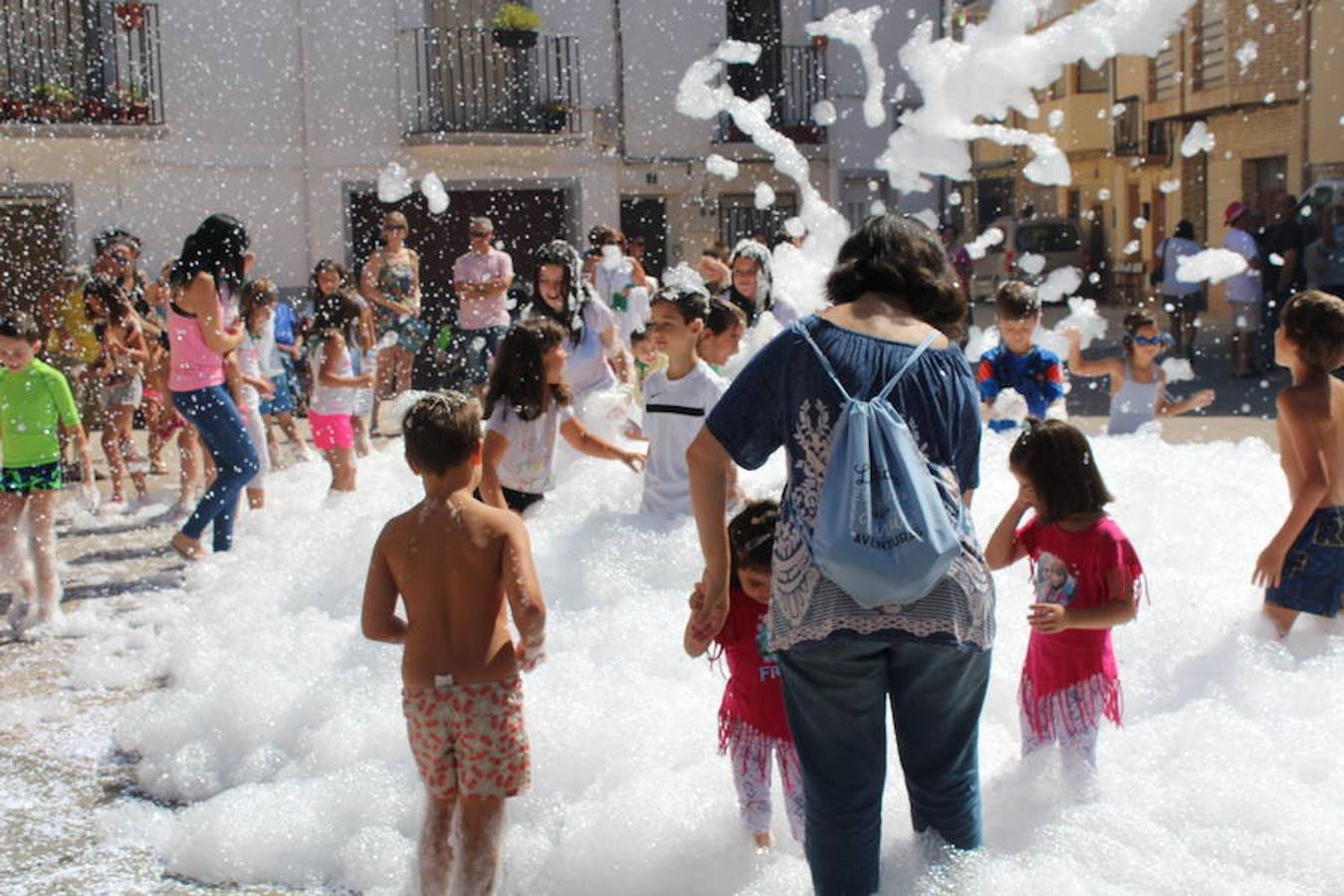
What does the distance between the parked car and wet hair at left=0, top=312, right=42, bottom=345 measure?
2534 centimetres

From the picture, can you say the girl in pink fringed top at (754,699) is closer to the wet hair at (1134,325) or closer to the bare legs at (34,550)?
the bare legs at (34,550)

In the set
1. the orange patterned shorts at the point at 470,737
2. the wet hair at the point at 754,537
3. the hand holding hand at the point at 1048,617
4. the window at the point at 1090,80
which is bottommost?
the orange patterned shorts at the point at 470,737

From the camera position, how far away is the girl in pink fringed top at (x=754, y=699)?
376 centimetres

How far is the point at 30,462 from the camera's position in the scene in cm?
667

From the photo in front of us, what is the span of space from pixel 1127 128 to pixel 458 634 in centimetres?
3504

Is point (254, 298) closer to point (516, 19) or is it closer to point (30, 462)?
point (30, 462)

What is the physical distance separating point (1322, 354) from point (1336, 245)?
1187 centimetres

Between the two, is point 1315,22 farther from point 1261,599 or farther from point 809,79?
point 1261,599

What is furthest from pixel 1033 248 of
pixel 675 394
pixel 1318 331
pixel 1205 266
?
pixel 1318 331

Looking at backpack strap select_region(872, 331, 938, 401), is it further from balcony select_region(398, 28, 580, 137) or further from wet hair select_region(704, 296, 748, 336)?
balcony select_region(398, 28, 580, 137)

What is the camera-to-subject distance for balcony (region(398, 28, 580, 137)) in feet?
63.6

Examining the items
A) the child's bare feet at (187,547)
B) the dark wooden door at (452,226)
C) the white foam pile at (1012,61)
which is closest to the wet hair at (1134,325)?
the white foam pile at (1012,61)

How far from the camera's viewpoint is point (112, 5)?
1741 centimetres

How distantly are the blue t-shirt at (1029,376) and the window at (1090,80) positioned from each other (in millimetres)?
35888
